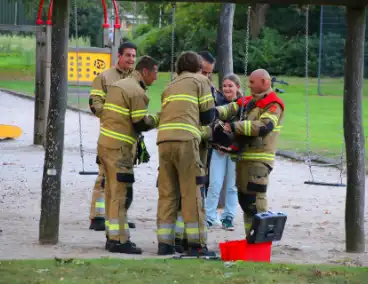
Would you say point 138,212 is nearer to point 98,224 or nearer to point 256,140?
point 98,224

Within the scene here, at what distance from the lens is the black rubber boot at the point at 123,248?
923cm

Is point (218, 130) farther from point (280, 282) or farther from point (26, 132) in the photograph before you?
point (26, 132)

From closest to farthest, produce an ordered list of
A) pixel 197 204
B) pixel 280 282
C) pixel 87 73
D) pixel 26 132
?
pixel 280 282 < pixel 197 204 < pixel 87 73 < pixel 26 132

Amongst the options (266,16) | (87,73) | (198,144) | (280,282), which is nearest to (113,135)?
(198,144)

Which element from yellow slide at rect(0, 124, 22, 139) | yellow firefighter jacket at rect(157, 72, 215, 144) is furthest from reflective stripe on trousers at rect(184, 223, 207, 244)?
yellow slide at rect(0, 124, 22, 139)

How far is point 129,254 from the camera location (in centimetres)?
921

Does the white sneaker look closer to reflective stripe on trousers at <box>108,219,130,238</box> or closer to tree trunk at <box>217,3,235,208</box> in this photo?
reflective stripe on trousers at <box>108,219,130,238</box>

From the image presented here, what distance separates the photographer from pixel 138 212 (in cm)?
1214

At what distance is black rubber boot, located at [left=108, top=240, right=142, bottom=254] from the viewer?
363 inches

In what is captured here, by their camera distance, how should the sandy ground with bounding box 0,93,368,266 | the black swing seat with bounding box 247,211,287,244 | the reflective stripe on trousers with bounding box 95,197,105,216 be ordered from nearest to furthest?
the black swing seat with bounding box 247,211,287,244 < the sandy ground with bounding box 0,93,368,266 < the reflective stripe on trousers with bounding box 95,197,105,216

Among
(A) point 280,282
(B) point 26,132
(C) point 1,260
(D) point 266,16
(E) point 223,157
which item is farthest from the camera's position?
(D) point 266,16

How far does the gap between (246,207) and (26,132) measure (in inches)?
533

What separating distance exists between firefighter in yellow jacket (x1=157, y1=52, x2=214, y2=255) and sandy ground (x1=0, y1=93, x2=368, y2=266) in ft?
1.75

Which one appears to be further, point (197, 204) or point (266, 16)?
point (266, 16)
